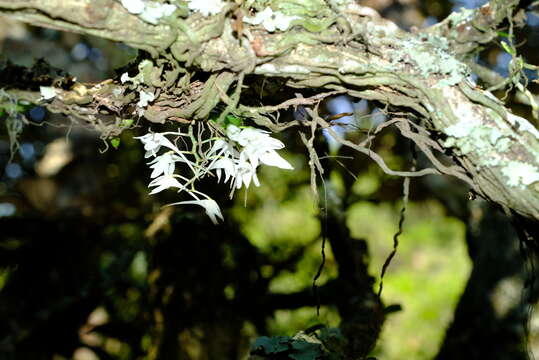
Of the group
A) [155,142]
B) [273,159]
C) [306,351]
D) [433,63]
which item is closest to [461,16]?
[433,63]

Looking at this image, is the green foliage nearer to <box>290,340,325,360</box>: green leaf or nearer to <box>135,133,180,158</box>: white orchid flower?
<box>290,340,325,360</box>: green leaf

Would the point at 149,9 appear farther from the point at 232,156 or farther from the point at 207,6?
the point at 232,156

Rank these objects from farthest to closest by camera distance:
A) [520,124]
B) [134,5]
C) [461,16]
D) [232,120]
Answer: [461,16] → [232,120] → [520,124] → [134,5]

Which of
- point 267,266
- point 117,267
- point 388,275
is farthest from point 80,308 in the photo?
point 388,275

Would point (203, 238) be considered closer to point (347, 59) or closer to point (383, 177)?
point (383, 177)

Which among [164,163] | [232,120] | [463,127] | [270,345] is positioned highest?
[463,127]

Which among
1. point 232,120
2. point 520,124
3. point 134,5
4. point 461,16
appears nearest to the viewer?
point 134,5

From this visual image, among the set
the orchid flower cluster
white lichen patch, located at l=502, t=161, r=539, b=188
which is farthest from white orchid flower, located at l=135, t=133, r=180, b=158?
white lichen patch, located at l=502, t=161, r=539, b=188
